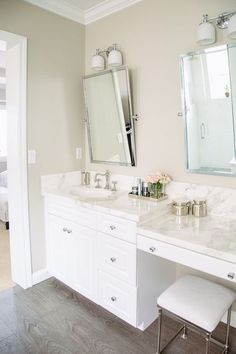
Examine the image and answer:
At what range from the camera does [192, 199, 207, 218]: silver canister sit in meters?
1.88

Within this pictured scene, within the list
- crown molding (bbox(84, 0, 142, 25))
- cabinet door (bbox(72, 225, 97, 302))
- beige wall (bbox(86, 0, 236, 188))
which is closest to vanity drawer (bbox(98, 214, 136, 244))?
cabinet door (bbox(72, 225, 97, 302))

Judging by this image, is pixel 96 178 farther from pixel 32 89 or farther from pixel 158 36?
pixel 158 36

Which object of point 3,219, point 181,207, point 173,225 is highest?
point 181,207

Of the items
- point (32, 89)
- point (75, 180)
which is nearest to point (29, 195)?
point (75, 180)

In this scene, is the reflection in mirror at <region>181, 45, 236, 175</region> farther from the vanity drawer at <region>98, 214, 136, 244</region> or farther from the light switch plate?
the light switch plate

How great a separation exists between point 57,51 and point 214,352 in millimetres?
2671

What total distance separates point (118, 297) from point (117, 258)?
29cm

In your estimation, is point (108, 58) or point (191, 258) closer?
point (191, 258)

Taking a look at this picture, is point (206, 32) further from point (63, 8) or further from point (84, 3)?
point (63, 8)

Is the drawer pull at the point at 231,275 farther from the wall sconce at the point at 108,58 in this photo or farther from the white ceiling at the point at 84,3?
the white ceiling at the point at 84,3

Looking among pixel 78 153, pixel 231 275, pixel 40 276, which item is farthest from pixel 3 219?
pixel 231 275

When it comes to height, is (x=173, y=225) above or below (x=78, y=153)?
below

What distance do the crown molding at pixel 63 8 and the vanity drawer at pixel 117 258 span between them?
78.0 inches

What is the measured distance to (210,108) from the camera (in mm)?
1859
